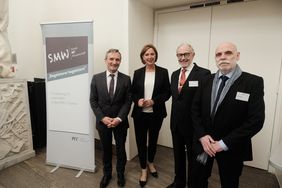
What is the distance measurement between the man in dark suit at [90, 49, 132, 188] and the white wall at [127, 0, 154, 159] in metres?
0.60

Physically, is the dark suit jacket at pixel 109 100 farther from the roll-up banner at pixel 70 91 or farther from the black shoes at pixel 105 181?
the black shoes at pixel 105 181

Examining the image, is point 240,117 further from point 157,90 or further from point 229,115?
point 157,90

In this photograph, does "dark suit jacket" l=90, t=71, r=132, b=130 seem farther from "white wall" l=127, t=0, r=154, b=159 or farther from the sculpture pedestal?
the sculpture pedestal

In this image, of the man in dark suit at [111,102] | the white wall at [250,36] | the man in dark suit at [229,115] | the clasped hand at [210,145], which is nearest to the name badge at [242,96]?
the man in dark suit at [229,115]

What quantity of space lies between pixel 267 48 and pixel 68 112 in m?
2.64

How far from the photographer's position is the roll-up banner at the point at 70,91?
2.40 meters

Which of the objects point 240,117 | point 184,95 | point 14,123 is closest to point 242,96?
point 240,117

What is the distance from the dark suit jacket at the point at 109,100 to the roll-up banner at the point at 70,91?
0.29 m

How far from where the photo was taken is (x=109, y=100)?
2.12 m

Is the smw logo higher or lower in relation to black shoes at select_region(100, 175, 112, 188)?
higher

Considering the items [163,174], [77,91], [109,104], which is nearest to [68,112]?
[77,91]

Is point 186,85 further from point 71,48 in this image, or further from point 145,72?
point 71,48

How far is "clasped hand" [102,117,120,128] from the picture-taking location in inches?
80.7

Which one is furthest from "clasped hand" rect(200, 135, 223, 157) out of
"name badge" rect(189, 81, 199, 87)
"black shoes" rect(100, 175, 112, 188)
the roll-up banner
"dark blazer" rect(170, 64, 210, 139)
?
the roll-up banner
